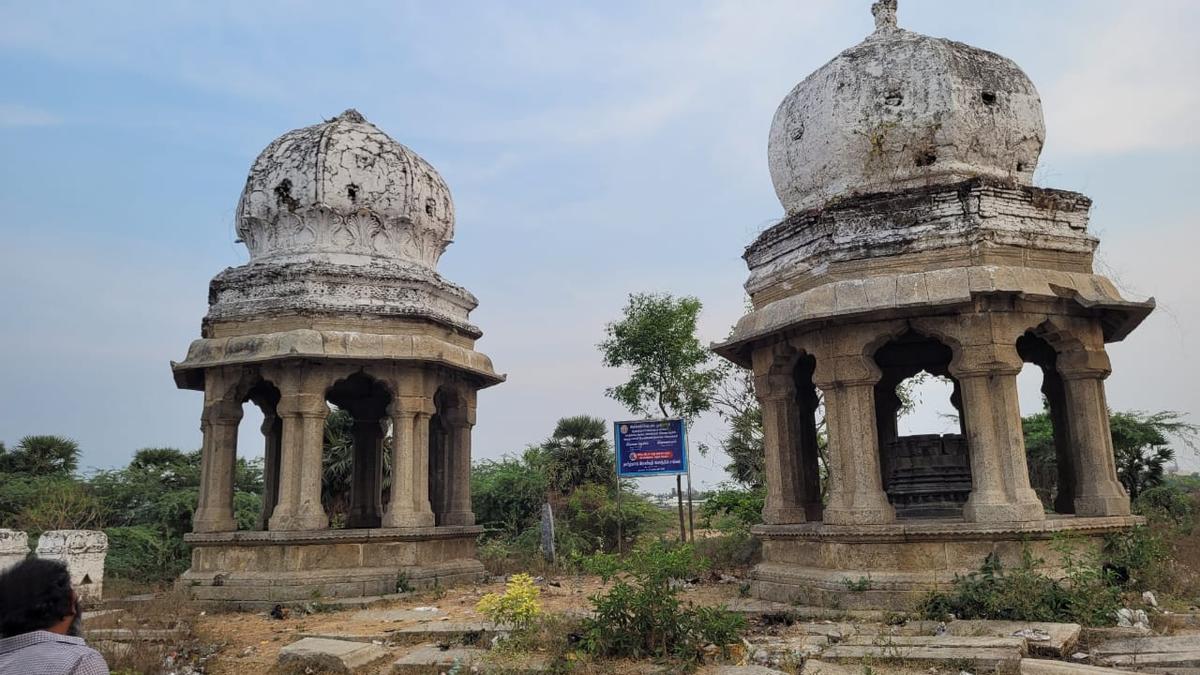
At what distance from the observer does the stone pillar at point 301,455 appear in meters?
11.7

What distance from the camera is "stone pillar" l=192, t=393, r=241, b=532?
40.3 feet

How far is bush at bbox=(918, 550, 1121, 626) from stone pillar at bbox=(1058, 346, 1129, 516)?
4.68 ft

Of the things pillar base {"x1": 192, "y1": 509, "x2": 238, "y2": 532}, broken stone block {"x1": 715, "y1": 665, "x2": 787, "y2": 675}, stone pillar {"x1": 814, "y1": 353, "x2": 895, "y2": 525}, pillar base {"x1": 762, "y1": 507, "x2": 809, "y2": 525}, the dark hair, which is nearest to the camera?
the dark hair

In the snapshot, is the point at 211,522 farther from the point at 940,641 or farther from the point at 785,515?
the point at 940,641

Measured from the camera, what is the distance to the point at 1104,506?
9359 millimetres

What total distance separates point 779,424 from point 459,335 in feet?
18.6

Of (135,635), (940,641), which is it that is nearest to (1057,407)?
(940,641)

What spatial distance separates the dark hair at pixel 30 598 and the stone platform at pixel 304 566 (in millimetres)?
8395

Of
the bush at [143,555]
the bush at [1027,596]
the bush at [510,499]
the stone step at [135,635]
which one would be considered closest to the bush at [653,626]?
the bush at [1027,596]

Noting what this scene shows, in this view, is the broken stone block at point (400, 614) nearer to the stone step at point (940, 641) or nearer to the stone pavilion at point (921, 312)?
the stone pavilion at point (921, 312)

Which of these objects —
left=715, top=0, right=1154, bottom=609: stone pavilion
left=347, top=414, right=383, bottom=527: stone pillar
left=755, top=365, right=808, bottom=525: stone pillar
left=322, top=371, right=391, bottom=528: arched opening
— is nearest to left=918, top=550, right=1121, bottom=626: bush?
left=715, top=0, right=1154, bottom=609: stone pavilion

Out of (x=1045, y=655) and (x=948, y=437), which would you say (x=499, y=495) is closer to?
(x=948, y=437)

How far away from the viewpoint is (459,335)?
1402cm

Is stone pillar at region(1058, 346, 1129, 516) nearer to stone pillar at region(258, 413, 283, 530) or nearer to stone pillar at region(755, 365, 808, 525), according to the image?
stone pillar at region(755, 365, 808, 525)
